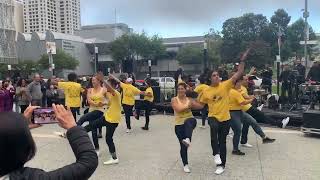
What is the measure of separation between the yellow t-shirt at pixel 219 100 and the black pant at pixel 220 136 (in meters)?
0.09

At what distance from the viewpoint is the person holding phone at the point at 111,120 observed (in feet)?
28.4

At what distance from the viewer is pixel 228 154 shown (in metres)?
9.39

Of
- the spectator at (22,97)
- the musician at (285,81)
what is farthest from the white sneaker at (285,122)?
the spectator at (22,97)

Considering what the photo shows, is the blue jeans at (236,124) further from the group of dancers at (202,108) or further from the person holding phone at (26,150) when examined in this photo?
the person holding phone at (26,150)

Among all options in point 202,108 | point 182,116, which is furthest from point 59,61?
point 182,116

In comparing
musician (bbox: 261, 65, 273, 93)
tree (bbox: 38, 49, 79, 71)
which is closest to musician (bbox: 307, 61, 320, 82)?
musician (bbox: 261, 65, 273, 93)

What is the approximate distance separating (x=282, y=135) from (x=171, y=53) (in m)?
74.5

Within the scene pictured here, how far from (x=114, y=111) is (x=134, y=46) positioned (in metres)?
67.6

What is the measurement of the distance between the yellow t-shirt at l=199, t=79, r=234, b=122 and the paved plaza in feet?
3.24

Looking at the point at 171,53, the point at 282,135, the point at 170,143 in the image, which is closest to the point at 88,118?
the point at 170,143

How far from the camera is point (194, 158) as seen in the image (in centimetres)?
905

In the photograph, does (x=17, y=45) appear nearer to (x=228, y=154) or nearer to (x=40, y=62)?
(x=40, y=62)

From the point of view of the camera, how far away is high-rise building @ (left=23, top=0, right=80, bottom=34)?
130m

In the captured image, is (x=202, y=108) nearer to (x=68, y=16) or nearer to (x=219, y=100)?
(x=219, y=100)
